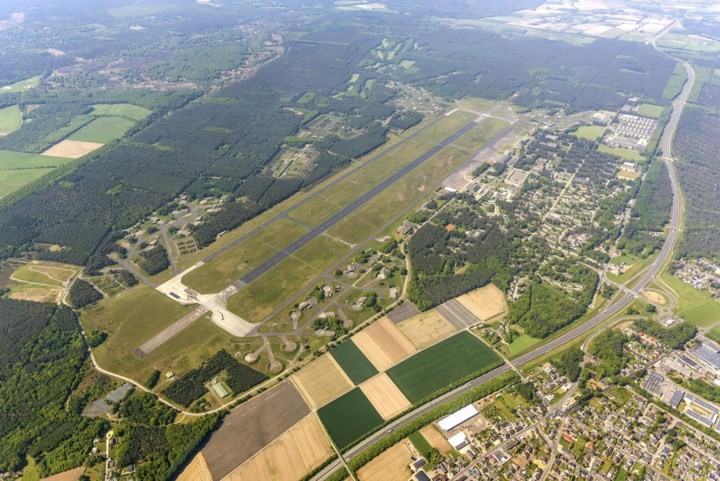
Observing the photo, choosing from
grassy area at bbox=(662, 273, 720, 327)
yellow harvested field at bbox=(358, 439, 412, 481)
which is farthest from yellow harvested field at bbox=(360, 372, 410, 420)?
grassy area at bbox=(662, 273, 720, 327)

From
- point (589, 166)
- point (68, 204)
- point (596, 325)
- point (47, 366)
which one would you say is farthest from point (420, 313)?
point (68, 204)

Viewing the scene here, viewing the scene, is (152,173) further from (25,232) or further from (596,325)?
(596,325)

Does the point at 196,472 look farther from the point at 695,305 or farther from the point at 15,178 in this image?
the point at 15,178

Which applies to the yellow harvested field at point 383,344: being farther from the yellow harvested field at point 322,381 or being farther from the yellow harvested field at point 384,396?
the yellow harvested field at point 322,381

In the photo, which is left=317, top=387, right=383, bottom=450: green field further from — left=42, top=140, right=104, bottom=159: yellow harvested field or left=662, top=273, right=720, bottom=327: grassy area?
left=42, top=140, right=104, bottom=159: yellow harvested field

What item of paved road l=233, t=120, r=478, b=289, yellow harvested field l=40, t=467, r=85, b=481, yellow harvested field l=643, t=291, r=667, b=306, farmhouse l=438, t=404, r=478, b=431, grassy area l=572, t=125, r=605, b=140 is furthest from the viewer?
grassy area l=572, t=125, r=605, b=140

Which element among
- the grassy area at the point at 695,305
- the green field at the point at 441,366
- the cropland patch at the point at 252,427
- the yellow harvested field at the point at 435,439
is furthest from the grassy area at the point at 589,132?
the cropland patch at the point at 252,427
